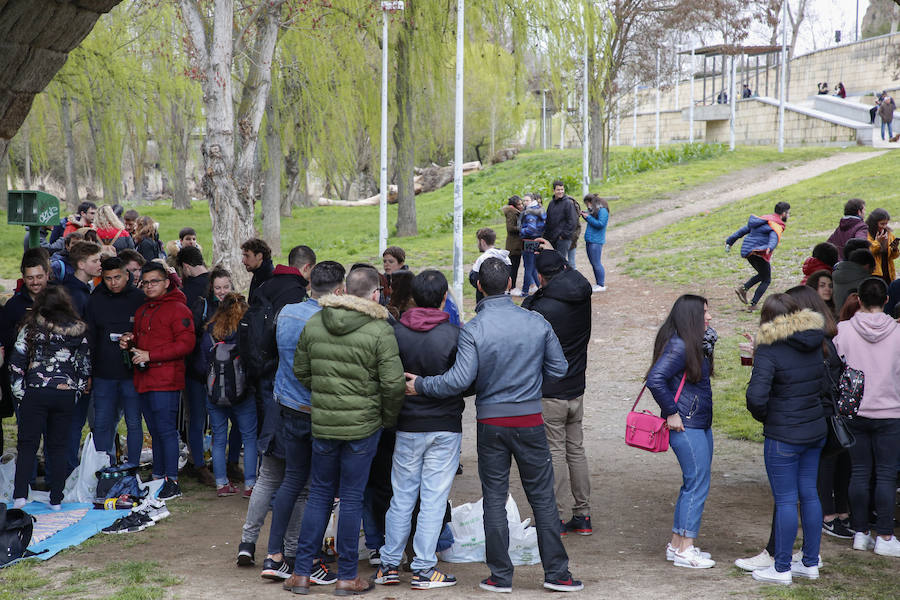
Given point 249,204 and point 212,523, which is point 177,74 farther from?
point 212,523

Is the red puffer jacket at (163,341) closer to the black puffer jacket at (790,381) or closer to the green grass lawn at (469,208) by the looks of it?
the black puffer jacket at (790,381)

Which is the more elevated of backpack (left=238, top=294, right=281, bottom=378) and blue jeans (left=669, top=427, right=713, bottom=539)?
backpack (left=238, top=294, right=281, bottom=378)

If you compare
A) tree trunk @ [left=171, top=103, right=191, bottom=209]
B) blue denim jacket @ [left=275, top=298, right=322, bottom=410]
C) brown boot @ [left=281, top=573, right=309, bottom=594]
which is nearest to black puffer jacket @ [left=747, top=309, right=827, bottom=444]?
blue denim jacket @ [left=275, top=298, right=322, bottom=410]

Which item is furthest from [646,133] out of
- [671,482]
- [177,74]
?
[671,482]

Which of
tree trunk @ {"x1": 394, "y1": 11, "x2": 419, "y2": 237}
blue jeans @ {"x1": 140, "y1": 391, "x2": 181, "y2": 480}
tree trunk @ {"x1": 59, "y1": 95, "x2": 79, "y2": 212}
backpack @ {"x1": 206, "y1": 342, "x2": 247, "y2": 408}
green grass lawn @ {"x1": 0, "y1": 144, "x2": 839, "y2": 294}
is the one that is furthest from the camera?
tree trunk @ {"x1": 59, "y1": 95, "x2": 79, "y2": 212}

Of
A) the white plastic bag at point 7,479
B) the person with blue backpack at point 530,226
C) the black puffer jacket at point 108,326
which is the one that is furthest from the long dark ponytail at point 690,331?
the person with blue backpack at point 530,226

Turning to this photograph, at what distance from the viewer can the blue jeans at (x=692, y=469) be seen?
5605 millimetres

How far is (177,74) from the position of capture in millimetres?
27109

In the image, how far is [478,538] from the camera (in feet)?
19.3

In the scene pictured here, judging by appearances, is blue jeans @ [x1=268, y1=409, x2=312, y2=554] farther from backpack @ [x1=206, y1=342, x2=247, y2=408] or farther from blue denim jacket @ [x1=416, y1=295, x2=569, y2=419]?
backpack @ [x1=206, y1=342, x2=247, y2=408]

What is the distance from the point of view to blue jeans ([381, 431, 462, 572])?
5.32m

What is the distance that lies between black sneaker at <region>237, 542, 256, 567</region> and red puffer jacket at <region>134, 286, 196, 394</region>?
185cm

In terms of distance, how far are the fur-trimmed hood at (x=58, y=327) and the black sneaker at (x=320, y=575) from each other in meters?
2.92

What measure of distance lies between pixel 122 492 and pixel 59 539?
2.41ft
